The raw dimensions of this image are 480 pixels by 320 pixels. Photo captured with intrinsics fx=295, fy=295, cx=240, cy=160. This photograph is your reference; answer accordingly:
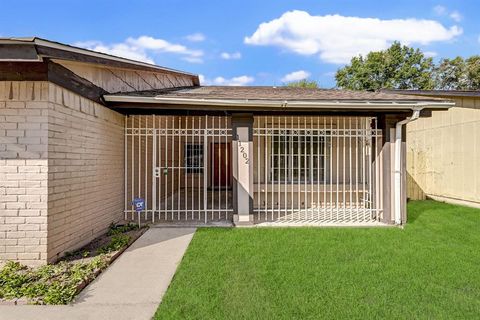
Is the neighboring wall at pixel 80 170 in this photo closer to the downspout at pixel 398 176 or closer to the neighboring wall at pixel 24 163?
the neighboring wall at pixel 24 163

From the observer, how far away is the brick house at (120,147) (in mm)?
4094

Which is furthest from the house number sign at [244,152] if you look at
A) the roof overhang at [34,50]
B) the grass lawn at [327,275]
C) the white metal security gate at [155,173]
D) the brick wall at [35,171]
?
the roof overhang at [34,50]

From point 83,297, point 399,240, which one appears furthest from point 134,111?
point 399,240

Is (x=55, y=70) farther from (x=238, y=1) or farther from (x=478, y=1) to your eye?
(x=478, y=1)

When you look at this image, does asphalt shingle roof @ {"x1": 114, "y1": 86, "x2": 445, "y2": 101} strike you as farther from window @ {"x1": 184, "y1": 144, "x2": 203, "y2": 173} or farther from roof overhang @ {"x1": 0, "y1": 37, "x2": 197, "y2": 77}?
window @ {"x1": 184, "y1": 144, "x2": 203, "y2": 173}

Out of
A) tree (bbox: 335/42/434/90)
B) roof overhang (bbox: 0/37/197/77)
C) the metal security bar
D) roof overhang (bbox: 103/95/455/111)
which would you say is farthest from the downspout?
tree (bbox: 335/42/434/90)

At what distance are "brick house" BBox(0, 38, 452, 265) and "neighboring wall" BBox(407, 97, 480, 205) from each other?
3.38m

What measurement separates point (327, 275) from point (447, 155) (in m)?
8.67

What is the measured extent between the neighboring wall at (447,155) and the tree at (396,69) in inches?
796

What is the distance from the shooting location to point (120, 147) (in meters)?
6.93

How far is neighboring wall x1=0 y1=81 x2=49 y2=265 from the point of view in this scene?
409 cm

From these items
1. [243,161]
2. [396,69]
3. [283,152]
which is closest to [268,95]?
[243,161]

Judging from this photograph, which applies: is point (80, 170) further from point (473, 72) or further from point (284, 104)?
point (473, 72)

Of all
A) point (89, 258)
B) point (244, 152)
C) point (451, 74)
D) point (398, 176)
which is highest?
point (451, 74)
